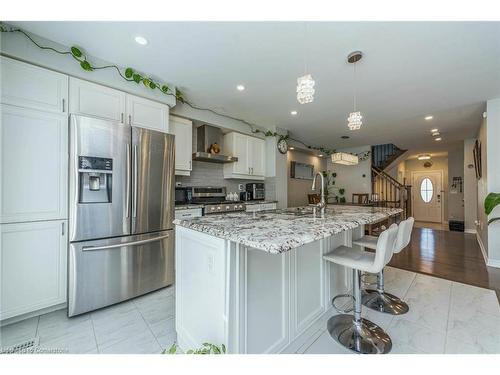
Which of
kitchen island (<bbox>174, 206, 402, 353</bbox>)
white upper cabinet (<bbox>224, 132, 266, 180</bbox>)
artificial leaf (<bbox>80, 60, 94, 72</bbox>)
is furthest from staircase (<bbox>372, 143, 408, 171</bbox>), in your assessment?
artificial leaf (<bbox>80, 60, 94, 72</bbox>)

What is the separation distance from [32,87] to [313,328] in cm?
319

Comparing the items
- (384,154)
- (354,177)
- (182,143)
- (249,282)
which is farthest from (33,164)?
(384,154)

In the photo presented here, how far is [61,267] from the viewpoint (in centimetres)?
202

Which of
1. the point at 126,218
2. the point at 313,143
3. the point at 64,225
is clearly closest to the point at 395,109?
the point at 313,143

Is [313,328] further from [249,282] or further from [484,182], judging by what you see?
[484,182]

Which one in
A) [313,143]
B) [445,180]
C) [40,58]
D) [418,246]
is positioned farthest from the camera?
[445,180]

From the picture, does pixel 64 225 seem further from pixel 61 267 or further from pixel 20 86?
pixel 20 86

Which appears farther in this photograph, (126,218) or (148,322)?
(126,218)

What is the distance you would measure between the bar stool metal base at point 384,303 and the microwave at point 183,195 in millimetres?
2768

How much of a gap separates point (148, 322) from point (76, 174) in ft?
4.93

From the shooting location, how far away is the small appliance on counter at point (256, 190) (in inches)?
177

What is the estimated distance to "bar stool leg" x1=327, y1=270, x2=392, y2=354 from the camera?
1.55 meters

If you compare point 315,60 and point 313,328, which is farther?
point 315,60

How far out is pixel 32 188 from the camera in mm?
1904
